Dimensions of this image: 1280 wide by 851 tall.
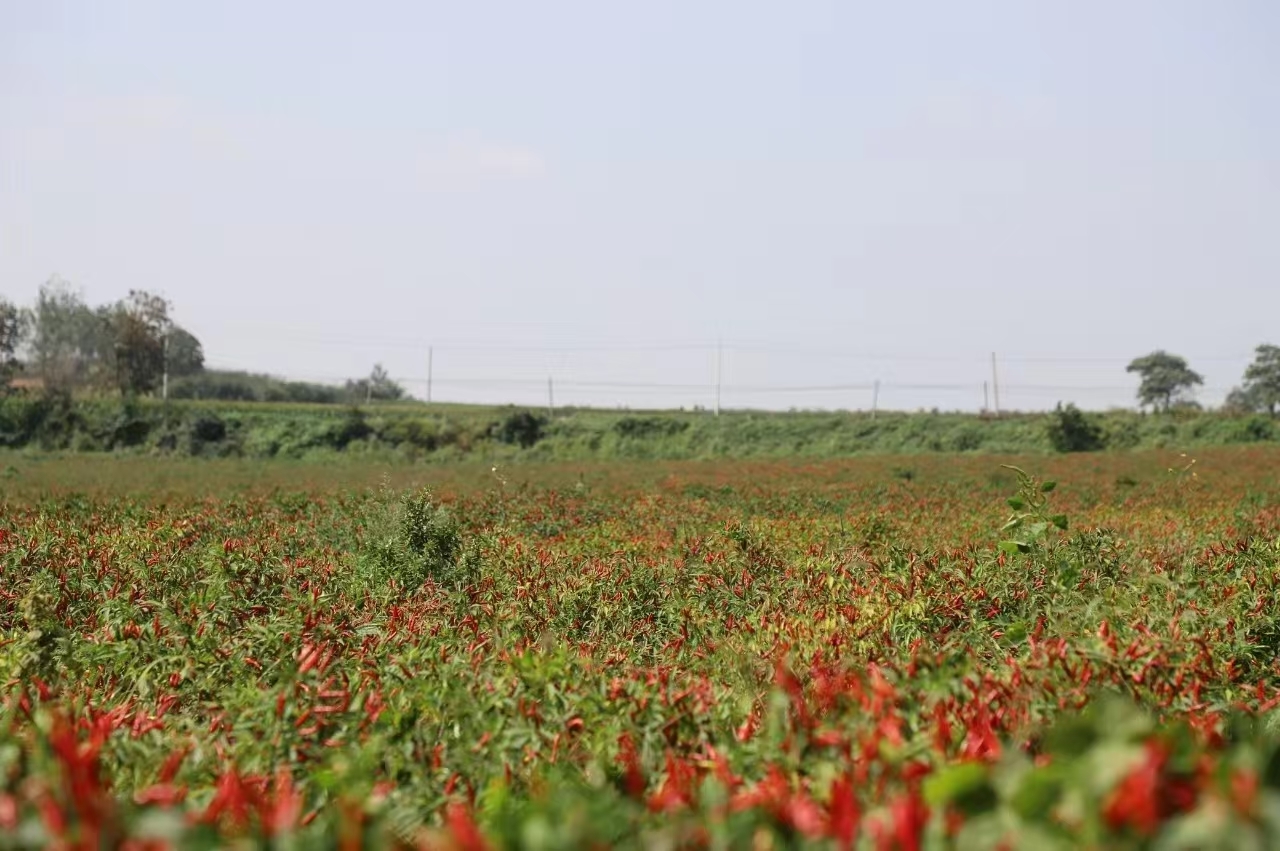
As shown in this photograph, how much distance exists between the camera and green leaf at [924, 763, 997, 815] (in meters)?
1.46

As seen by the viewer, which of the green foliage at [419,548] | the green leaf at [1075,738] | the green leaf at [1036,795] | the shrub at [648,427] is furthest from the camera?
the shrub at [648,427]

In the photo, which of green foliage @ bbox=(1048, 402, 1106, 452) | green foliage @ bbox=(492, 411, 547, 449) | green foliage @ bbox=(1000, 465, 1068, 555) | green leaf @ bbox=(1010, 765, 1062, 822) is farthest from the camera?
green foliage @ bbox=(492, 411, 547, 449)

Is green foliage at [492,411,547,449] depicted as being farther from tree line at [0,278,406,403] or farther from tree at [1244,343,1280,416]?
tree at [1244,343,1280,416]

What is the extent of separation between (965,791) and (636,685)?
195 centimetres

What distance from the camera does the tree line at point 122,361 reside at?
57.0m

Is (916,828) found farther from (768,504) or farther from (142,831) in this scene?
(768,504)

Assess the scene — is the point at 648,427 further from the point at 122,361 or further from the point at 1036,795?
the point at 1036,795

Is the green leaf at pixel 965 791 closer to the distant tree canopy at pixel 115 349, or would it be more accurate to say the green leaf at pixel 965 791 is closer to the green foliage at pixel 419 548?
the green foliage at pixel 419 548

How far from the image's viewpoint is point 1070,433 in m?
41.9

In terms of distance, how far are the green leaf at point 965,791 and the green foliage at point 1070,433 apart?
43145mm

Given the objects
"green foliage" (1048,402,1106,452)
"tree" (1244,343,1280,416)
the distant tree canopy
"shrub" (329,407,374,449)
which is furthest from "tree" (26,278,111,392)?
"tree" (1244,343,1280,416)

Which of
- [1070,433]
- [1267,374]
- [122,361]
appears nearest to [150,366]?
[122,361]

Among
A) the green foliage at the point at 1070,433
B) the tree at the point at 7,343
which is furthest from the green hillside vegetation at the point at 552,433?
the tree at the point at 7,343

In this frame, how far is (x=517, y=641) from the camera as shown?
5.09 m
